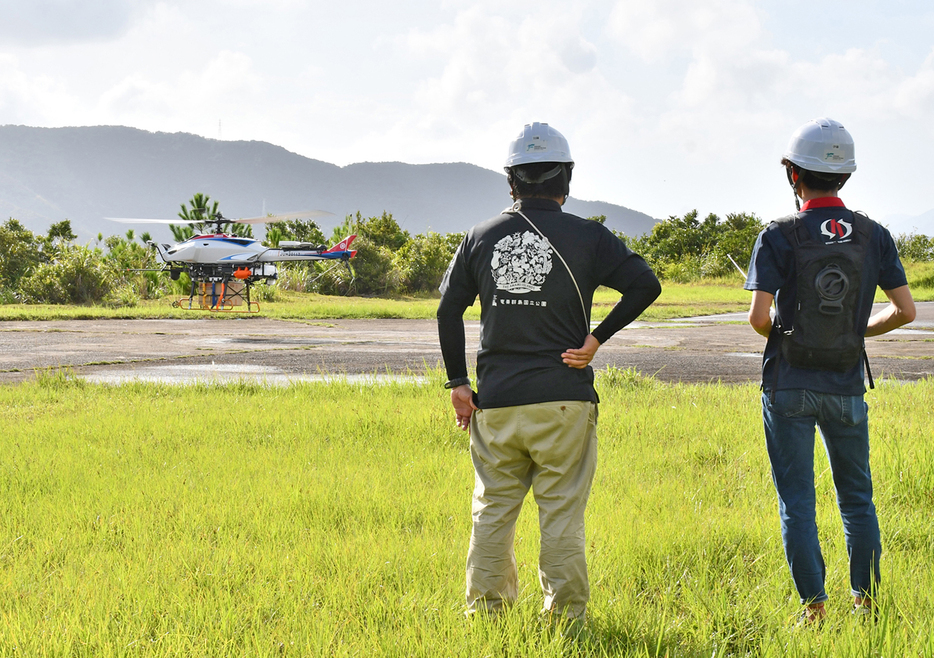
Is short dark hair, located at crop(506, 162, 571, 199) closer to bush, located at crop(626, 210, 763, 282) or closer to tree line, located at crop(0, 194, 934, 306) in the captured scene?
tree line, located at crop(0, 194, 934, 306)

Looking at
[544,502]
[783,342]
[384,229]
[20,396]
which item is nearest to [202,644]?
[544,502]

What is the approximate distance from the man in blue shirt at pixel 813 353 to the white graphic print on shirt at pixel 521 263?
711 mm

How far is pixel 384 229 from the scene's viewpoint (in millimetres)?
56719

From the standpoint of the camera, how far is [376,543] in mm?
3771

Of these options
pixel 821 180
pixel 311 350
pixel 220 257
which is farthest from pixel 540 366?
pixel 220 257

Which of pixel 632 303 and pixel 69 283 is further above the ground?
pixel 69 283

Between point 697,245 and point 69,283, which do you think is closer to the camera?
point 69,283

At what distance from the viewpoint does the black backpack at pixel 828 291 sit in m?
2.69

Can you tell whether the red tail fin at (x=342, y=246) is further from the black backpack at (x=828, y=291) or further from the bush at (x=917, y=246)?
the bush at (x=917, y=246)

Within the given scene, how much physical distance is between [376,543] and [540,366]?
5.00 ft

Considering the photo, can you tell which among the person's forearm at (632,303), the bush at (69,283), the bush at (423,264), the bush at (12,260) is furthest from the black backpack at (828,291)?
the bush at (423,264)

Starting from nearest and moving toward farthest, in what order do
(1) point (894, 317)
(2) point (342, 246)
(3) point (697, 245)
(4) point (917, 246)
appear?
(1) point (894, 317) < (2) point (342, 246) < (3) point (697, 245) < (4) point (917, 246)

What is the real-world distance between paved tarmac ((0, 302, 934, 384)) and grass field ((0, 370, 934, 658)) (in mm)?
3103

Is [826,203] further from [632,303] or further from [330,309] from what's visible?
[330,309]
